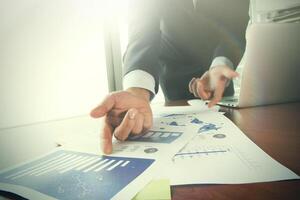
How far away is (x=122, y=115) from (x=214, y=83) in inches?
13.4

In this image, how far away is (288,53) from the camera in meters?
0.74

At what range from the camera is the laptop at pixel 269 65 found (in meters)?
0.71

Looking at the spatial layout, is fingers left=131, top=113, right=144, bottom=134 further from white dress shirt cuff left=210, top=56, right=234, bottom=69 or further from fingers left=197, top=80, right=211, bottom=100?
white dress shirt cuff left=210, top=56, right=234, bottom=69

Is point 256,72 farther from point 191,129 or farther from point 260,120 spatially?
point 191,129

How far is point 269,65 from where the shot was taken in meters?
0.72

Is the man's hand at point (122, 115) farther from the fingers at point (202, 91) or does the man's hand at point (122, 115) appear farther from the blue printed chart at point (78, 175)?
the fingers at point (202, 91)

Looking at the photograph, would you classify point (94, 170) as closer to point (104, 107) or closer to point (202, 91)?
point (104, 107)

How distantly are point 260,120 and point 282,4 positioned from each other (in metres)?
0.55

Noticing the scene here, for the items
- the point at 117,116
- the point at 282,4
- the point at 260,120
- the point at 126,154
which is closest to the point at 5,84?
the point at 117,116

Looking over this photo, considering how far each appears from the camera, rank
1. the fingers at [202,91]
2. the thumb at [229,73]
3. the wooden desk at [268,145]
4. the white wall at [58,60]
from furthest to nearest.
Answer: the white wall at [58,60]
the fingers at [202,91]
the thumb at [229,73]
the wooden desk at [268,145]

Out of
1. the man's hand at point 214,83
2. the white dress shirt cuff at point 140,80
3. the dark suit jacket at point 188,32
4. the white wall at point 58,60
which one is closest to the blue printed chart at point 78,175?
the white dress shirt cuff at point 140,80

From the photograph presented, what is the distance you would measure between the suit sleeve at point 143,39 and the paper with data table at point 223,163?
33cm

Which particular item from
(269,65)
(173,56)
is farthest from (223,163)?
(173,56)

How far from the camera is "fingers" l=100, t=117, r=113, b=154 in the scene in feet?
1.39
